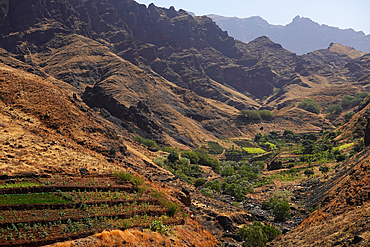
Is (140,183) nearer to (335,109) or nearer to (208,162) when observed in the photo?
(208,162)

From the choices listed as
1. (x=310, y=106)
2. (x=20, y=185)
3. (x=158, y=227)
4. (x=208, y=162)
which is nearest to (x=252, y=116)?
(x=310, y=106)

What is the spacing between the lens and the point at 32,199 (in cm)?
1741

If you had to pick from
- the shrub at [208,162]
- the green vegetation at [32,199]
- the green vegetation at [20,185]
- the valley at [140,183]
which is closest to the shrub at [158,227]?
the valley at [140,183]

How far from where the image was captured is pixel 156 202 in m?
22.2

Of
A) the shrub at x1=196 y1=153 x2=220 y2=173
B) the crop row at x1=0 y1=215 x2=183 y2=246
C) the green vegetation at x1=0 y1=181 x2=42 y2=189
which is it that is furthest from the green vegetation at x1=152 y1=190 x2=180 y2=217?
the shrub at x1=196 y1=153 x2=220 y2=173

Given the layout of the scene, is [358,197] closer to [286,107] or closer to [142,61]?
[286,107]

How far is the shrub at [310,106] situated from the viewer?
481 feet

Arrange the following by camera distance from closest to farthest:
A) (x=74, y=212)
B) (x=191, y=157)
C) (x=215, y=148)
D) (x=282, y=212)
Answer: (x=74, y=212)
(x=282, y=212)
(x=191, y=157)
(x=215, y=148)

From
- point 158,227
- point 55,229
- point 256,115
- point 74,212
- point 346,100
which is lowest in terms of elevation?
point 256,115

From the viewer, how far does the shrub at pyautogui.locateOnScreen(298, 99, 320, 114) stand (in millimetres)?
146500

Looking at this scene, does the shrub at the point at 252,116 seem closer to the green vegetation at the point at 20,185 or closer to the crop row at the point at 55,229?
the crop row at the point at 55,229

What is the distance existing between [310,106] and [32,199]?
155 m

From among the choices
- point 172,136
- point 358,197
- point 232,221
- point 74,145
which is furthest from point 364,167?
point 172,136

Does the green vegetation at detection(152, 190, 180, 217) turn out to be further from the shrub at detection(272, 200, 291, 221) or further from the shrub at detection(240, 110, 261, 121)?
the shrub at detection(240, 110, 261, 121)
